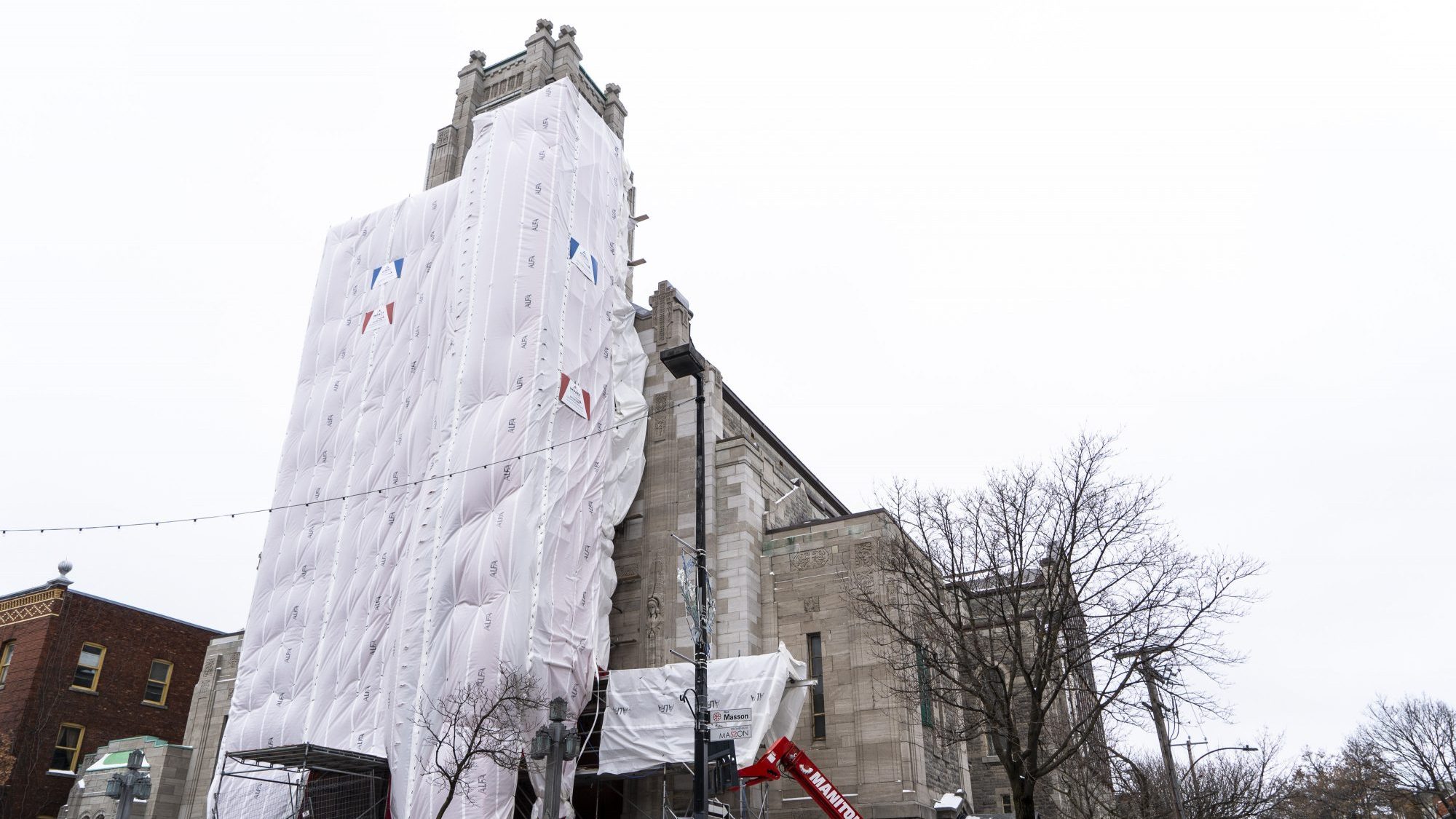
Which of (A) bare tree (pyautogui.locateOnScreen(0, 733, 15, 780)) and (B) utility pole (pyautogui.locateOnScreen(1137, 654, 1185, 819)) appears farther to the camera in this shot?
(A) bare tree (pyautogui.locateOnScreen(0, 733, 15, 780))

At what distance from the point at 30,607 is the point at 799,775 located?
38405mm

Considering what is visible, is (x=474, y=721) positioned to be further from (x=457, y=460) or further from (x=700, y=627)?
(x=700, y=627)

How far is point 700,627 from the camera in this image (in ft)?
57.5

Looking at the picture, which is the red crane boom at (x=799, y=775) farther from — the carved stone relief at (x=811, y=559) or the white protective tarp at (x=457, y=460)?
the carved stone relief at (x=811, y=559)

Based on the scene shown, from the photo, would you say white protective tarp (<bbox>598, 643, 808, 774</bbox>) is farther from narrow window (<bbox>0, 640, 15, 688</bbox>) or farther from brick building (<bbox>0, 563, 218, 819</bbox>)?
narrow window (<bbox>0, 640, 15, 688</bbox>)

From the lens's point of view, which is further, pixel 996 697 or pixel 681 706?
pixel 681 706

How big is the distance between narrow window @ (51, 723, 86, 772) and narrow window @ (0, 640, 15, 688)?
383cm

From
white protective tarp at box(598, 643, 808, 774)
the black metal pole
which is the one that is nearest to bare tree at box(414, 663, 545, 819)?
white protective tarp at box(598, 643, 808, 774)

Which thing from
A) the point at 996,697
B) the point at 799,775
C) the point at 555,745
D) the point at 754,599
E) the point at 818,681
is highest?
the point at 754,599

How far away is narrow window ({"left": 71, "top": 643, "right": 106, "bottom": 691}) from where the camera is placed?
44.3 meters

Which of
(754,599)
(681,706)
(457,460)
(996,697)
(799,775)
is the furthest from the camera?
(754,599)

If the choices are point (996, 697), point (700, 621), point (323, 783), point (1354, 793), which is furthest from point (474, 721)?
point (1354, 793)

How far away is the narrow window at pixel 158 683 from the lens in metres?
47.0

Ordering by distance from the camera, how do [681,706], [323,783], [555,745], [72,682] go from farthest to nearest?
[72,682] → [323,783] → [681,706] → [555,745]
